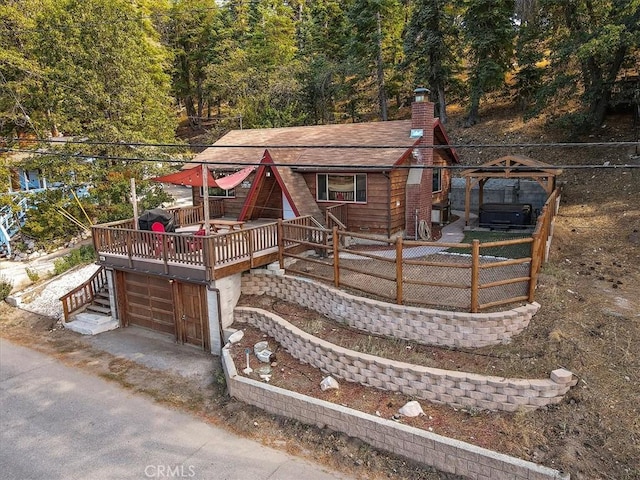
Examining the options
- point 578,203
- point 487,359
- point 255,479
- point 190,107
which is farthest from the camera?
point 190,107

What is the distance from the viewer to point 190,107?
4506cm

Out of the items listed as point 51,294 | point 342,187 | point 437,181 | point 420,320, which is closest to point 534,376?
point 420,320

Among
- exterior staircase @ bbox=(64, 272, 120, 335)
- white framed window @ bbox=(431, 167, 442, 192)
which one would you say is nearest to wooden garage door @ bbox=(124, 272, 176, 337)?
exterior staircase @ bbox=(64, 272, 120, 335)

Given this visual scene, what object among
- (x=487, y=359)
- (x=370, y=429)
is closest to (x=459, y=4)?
(x=487, y=359)

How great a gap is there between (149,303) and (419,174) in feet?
31.3

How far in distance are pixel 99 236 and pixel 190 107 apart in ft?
120

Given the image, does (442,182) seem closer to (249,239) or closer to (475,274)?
(249,239)

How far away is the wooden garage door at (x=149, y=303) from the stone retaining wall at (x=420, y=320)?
4229 millimetres

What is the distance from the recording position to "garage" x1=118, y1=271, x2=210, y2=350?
439 inches

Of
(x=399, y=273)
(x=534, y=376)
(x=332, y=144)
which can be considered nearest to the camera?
(x=534, y=376)

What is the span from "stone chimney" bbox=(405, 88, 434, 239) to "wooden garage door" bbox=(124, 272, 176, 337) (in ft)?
26.4

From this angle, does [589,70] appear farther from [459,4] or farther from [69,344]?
[69,344]

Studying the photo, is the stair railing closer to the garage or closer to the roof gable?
the garage

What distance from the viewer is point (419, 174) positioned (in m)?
14.5
